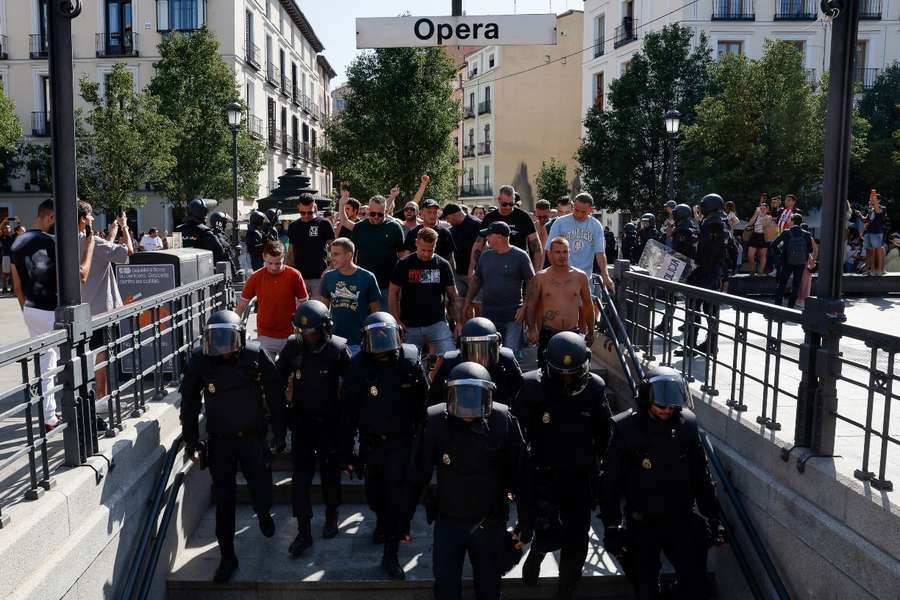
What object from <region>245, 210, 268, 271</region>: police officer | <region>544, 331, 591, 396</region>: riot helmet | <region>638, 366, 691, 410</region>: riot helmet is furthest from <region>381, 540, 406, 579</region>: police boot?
<region>245, 210, 268, 271</region>: police officer

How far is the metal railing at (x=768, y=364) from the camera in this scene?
4473mm

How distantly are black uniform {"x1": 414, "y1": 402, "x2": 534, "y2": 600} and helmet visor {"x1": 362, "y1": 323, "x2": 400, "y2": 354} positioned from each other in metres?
0.86

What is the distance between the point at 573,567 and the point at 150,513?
2889 millimetres

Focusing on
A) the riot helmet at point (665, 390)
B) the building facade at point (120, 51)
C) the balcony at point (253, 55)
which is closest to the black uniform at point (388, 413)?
the riot helmet at point (665, 390)

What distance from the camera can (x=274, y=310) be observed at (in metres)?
7.38

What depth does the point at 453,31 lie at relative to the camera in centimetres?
780

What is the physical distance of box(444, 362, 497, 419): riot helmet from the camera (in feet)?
15.1

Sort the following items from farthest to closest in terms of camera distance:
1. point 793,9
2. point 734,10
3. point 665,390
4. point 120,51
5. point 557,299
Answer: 1. point 120,51
2. point 793,9
3. point 734,10
4. point 557,299
5. point 665,390

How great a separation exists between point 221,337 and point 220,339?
16 millimetres

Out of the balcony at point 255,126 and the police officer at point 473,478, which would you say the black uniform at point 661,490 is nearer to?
the police officer at point 473,478

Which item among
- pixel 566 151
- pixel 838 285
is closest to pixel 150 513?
pixel 838 285

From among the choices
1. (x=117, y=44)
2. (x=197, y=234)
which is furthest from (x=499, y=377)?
(x=117, y=44)

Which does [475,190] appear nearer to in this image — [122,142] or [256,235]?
[122,142]

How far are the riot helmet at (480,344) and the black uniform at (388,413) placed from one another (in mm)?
395
